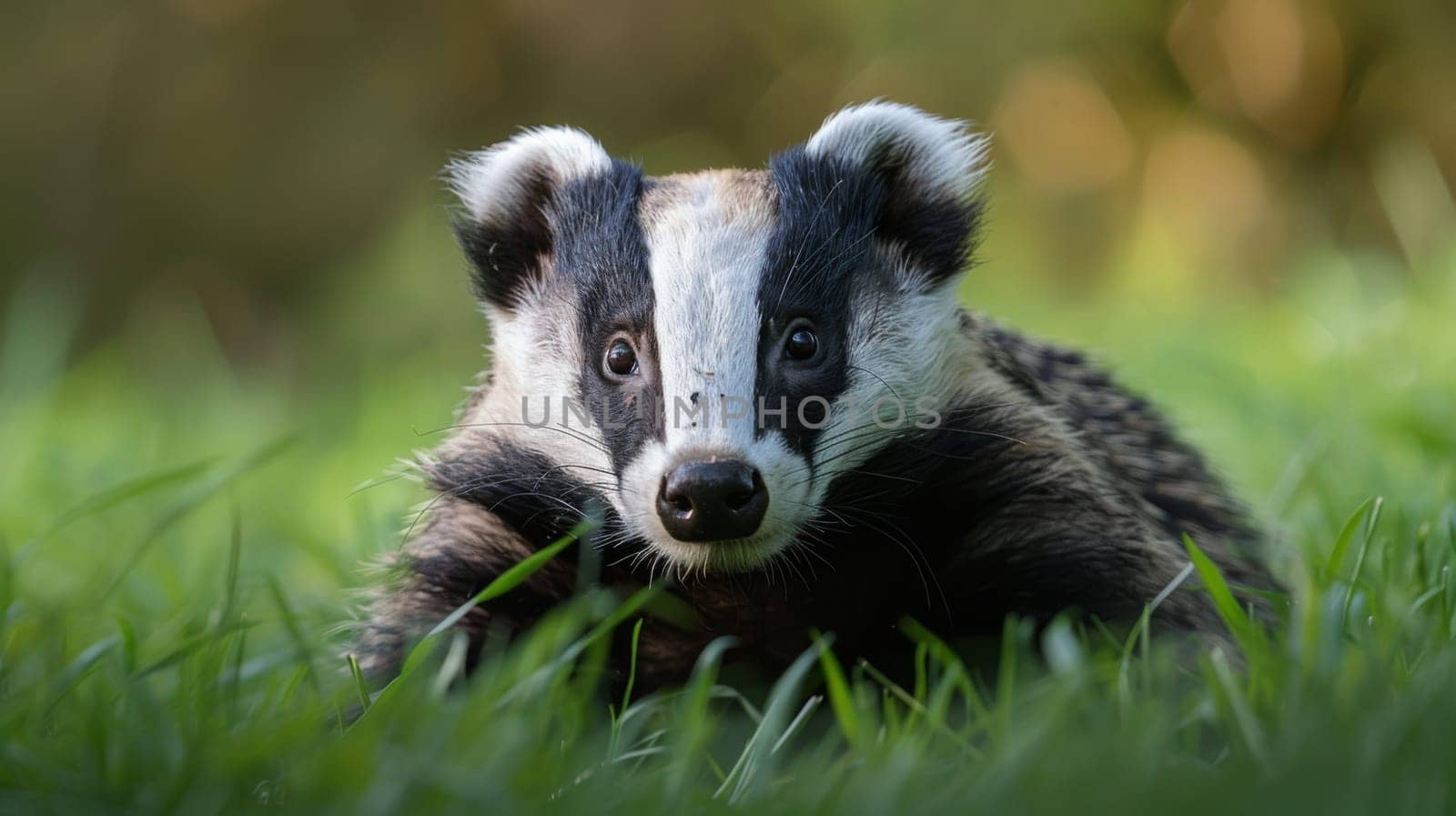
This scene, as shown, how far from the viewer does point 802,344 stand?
9.27 feet

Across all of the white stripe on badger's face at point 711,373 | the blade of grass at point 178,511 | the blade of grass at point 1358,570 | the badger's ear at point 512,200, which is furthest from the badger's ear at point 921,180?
the blade of grass at point 178,511

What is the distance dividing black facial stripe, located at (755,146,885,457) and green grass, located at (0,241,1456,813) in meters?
0.49

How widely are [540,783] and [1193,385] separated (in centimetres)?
407

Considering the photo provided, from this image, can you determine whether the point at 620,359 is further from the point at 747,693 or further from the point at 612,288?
the point at 747,693

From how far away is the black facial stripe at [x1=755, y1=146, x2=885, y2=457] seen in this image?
9.00 ft

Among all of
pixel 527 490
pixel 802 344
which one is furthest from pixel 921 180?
pixel 527 490

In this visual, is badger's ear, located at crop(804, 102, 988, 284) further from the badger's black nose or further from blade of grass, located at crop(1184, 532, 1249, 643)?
blade of grass, located at crop(1184, 532, 1249, 643)

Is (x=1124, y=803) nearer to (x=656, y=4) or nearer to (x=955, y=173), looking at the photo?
(x=955, y=173)

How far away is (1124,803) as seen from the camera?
66.4 inches

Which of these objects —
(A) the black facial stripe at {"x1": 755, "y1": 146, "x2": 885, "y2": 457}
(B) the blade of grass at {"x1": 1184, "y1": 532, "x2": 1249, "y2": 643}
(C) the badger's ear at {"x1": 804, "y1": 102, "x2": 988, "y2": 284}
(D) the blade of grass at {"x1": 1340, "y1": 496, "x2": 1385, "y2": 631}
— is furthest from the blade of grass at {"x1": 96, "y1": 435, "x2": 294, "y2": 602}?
(D) the blade of grass at {"x1": 1340, "y1": 496, "x2": 1385, "y2": 631}

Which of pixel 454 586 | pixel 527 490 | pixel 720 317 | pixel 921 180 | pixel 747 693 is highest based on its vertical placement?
pixel 921 180

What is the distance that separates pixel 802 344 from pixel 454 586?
87 cm

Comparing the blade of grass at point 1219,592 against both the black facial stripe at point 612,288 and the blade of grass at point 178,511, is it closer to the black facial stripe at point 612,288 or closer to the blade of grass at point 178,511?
the black facial stripe at point 612,288

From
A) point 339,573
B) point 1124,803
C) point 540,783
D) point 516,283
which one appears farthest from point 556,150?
point 1124,803
